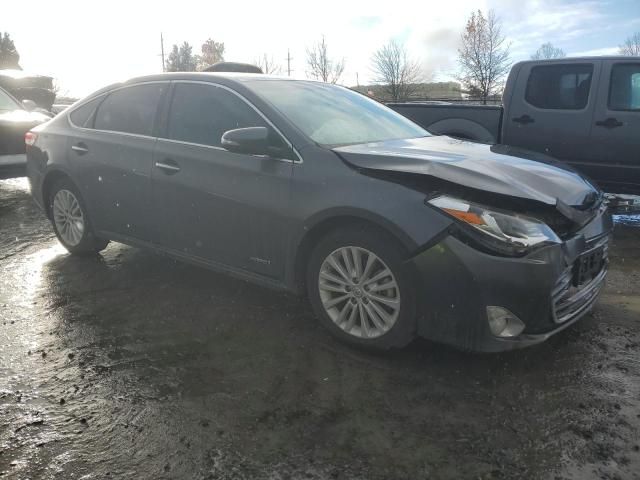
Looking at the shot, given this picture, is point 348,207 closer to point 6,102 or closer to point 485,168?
point 485,168

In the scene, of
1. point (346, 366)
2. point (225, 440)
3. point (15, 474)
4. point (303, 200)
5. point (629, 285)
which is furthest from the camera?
point (629, 285)

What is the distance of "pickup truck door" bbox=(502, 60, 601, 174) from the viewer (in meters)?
6.48

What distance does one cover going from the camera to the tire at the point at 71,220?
502 cm

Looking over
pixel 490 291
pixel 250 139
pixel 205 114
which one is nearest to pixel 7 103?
pixel 205 114

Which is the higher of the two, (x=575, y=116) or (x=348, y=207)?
(x=575, y=116)

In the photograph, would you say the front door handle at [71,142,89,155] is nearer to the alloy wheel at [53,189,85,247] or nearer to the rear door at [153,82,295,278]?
the alloy wheel at [53,189,85,247]

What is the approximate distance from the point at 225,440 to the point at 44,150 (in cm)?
385

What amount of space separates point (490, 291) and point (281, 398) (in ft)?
3.81

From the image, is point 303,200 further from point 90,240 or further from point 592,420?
point 90,240

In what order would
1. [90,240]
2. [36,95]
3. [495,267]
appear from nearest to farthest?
[495,267] → [90,240] → [36,95]

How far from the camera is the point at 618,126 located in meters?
6.29

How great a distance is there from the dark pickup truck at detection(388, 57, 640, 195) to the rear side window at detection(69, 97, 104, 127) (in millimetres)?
3001

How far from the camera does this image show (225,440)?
2.52 m

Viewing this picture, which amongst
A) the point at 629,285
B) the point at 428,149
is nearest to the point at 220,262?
the point at 428,149
